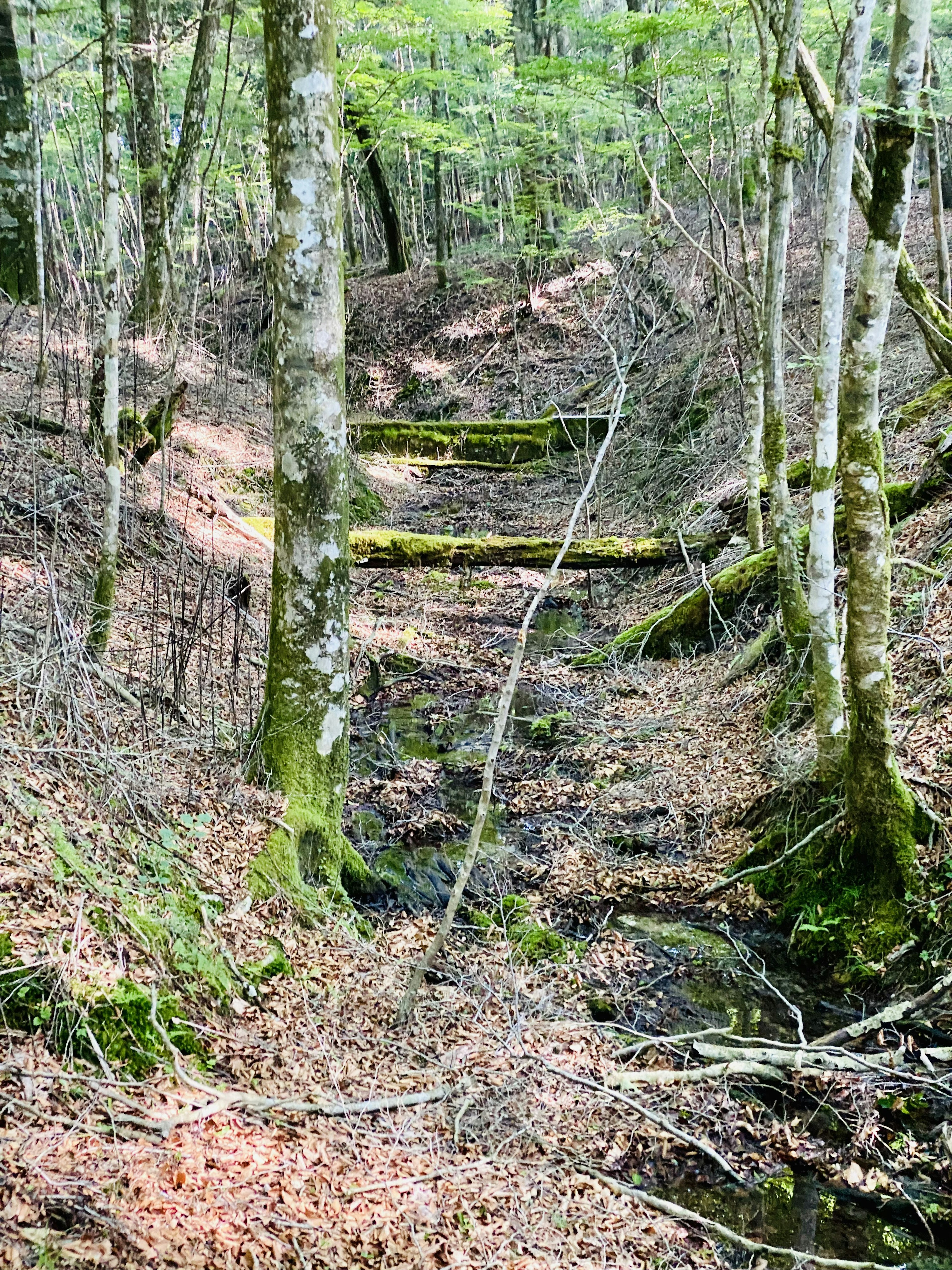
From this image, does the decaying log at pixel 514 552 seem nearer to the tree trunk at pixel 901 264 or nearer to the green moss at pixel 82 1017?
the tree trunk at pixel 901 264

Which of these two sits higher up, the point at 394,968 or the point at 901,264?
the point at 901,264

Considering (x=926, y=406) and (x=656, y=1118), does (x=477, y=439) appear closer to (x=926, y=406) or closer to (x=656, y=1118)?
(x=926, y=406)

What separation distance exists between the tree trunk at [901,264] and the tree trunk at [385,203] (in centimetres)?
1253

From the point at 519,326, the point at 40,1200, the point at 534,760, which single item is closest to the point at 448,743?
the point at 534,760

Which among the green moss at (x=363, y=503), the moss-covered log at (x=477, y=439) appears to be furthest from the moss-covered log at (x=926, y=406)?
the green moss at (x=363, y=503)

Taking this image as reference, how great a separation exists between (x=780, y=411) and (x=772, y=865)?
3.56 metres

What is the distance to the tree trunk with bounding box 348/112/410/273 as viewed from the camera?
1897 centimetres

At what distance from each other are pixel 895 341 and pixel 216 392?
1022 cm

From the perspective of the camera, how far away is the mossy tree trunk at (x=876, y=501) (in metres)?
4.38

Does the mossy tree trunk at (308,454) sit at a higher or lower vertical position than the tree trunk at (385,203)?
lower

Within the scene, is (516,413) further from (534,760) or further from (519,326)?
(534,760)

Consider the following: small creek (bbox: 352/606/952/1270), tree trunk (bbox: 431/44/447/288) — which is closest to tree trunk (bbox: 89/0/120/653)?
small creek (bbox: 352/606/952/1270)

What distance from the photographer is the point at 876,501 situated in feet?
15.9

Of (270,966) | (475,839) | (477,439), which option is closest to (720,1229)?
(475,839)
